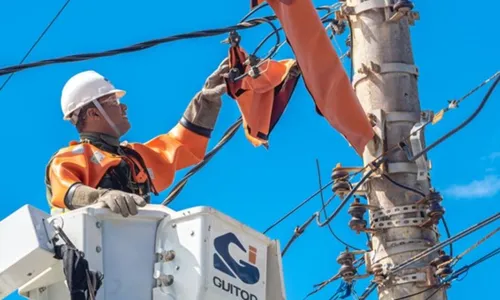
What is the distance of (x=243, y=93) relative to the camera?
8.08 meters

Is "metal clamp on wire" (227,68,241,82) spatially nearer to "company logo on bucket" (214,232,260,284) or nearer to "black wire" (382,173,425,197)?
"black wire" (382,173,425,197)

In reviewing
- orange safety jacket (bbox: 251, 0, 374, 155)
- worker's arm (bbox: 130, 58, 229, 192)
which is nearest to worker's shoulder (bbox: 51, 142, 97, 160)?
worker's arm (bbox: 130, 58, 229, 192)

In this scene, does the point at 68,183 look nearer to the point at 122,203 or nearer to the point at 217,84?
the point at 122,203

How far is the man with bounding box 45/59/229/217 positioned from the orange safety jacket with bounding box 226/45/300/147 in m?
0.12

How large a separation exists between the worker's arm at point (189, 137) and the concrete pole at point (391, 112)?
4.10ft

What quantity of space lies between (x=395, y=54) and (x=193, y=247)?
3654 millimetres

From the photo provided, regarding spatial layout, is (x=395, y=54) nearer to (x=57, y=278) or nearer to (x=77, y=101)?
(x=77, y=101)

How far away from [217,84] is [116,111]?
79 centimetres

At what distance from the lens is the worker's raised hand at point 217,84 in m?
8.09

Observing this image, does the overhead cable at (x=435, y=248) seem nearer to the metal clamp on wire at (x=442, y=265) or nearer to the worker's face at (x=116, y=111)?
the metal clamp on wire at (x=442, y=265)

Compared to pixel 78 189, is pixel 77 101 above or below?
above

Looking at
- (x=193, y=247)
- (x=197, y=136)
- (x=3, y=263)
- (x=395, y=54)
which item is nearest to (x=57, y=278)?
(x=3, y=263)

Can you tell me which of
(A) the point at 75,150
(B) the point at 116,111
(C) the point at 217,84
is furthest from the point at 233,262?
(C) the point at 217,84

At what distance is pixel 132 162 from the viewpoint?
24.2 feet
